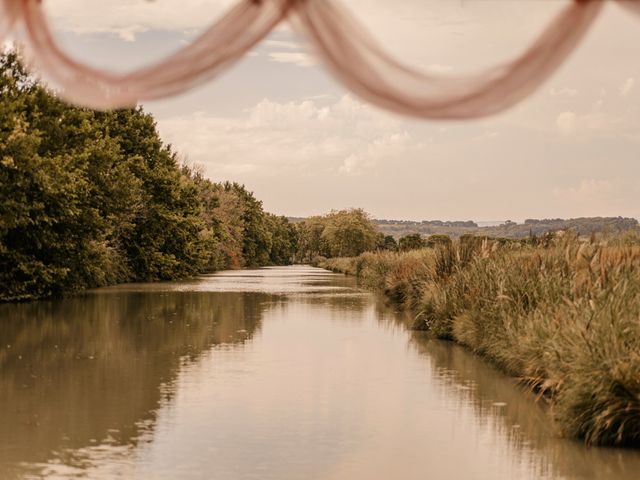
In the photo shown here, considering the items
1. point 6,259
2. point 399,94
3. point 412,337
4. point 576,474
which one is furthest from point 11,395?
point 6,259

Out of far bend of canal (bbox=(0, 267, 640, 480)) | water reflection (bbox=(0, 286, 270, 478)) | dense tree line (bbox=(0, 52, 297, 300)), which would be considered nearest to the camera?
far bend of canal (bbox=(0, 267, 640, 480))

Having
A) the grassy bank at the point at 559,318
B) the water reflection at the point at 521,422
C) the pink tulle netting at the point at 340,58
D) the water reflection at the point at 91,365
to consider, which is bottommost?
the water reflection at the point at 521,422

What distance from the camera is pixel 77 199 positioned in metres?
28.1

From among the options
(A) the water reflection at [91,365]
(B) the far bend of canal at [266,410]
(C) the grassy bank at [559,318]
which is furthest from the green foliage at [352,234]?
(B) the far bend of canal at [266,410]

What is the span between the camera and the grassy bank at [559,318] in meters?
8.52

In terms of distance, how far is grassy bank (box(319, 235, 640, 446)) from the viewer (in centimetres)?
852

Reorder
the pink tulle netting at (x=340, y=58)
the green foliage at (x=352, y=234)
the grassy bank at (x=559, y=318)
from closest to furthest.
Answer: the pink tulle netting at (x=340, y=58)
the grassy bank at (x=559, y=318)
the green foliage at (x=352, y=234)

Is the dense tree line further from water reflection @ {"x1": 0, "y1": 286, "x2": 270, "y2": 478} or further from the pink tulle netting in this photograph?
the pink tulle netting

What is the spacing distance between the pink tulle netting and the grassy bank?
16.7 ft

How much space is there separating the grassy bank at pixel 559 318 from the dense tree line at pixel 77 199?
36.2 ft

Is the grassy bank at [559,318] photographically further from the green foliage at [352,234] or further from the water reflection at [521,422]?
the green foliage at [352,234]

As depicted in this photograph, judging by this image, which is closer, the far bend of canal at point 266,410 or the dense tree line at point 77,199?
the far bend of canal at point 266,410

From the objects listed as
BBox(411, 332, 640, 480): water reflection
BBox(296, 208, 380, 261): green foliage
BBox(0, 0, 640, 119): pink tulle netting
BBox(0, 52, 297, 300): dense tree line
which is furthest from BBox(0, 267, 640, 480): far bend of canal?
BBox(296, 208, 380, 261): green foliage

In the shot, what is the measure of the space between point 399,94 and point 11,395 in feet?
27.7
